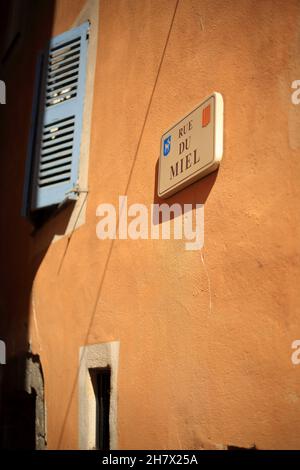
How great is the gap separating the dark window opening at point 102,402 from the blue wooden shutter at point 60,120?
1.46 meters

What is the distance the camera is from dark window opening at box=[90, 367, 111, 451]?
153 inches

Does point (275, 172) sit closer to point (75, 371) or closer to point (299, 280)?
point (299, 280)

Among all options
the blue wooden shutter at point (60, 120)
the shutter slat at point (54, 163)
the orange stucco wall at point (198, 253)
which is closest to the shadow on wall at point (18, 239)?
the blue wooden shutter at point (60, 120)

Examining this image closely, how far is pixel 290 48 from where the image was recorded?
2.58 metres

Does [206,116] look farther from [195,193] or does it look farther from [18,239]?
[18,239]

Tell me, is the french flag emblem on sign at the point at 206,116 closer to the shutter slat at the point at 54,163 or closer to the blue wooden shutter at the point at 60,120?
the blue wooden shutter at the point at 60,120

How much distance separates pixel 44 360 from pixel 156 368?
1868 millimetres

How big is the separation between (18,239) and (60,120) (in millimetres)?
1667

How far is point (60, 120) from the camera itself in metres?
4.92

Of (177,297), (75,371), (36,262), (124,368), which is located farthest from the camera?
(36,262)

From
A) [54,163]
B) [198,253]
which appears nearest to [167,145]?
[198,253]

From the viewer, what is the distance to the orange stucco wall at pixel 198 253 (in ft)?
8.12

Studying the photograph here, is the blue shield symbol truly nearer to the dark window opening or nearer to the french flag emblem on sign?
the french flag emblem on sign

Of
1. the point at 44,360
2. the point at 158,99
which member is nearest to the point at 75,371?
the point at 44,360
